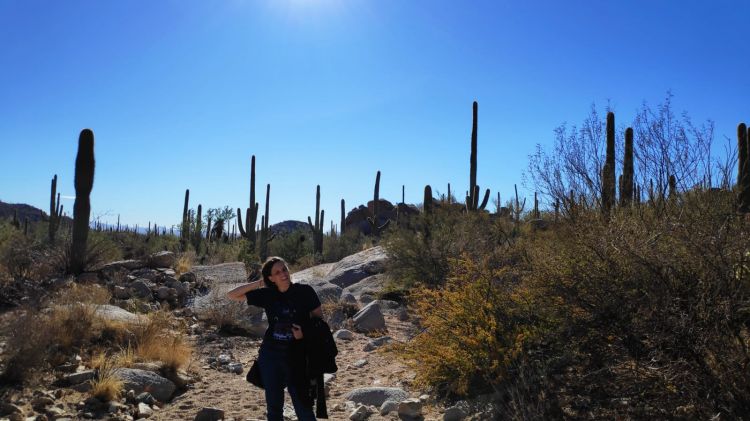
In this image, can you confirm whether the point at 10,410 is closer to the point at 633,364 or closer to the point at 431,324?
the point at 431,324

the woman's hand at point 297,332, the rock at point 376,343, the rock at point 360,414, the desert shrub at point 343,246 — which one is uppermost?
the desert shrub at point 343,246

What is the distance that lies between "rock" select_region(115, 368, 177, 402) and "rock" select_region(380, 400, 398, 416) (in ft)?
8.26

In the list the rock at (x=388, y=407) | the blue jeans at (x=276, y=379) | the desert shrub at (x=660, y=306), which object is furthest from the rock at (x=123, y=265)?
the desert shrub at (x=660, y=306)

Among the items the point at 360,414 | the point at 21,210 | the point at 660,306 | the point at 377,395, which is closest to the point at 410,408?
the point at 360,414

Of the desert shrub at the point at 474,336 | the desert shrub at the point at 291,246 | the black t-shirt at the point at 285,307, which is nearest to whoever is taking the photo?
the black t-shirt at the point at 285,307

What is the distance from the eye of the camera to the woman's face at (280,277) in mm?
4871

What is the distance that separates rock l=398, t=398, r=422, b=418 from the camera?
561 centimetres

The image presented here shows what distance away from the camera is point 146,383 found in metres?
6.44

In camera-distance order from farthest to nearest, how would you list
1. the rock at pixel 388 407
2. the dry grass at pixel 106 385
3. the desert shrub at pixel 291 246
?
the desert shrub at pixel 291 246 → the dry grass at pixel 106 385 → the rock at pixel 388 407

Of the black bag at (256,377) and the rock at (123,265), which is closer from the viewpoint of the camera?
the black bag at (256,377)

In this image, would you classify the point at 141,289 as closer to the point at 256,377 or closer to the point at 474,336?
the point at 256,377

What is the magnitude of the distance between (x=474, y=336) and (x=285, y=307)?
1.85m

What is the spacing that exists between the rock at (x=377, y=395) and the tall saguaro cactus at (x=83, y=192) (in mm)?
10859

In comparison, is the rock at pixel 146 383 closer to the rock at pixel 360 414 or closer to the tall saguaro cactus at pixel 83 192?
the rock at pixel 360 414
